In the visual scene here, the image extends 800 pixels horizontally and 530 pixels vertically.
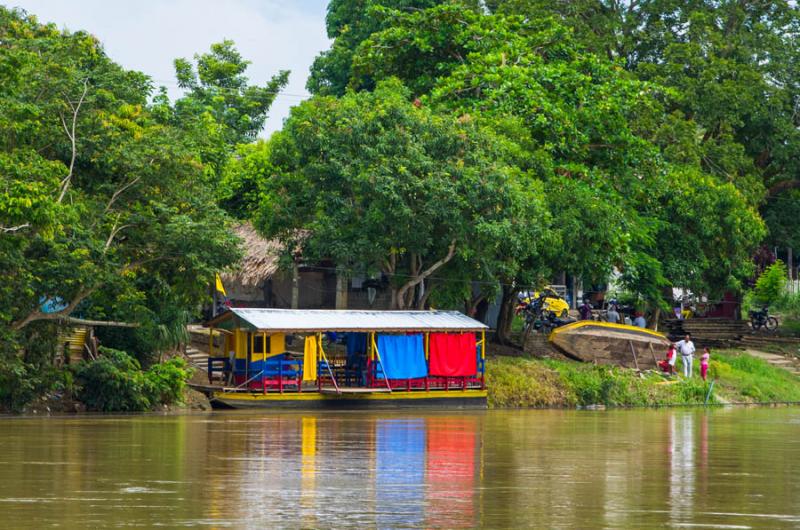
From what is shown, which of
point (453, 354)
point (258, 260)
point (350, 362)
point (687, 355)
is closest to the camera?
point (350, 362)

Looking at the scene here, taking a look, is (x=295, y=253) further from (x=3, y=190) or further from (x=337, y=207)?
(x=3, y=190)

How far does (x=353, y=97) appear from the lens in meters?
33.9

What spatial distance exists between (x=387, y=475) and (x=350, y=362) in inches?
666

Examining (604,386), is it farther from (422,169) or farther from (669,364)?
(422,169)

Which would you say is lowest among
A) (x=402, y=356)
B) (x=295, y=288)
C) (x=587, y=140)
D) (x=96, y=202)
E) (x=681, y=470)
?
(x=681, y=470)

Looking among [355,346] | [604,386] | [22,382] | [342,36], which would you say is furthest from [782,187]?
[22,382]

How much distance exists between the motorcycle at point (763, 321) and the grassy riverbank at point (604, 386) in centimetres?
763

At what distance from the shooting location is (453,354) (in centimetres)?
3244

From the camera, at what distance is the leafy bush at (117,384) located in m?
27.0

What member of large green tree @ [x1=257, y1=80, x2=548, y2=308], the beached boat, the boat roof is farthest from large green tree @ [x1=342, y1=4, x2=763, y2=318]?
the boat roof

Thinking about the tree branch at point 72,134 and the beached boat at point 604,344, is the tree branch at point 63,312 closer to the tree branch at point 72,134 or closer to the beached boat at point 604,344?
the tree branch at point 72,134

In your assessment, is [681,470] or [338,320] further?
[338,320]

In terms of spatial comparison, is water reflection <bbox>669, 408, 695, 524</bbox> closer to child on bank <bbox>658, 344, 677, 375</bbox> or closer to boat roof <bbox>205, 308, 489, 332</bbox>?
boat roof <bbox>205, 308, 489, 332</bbox>

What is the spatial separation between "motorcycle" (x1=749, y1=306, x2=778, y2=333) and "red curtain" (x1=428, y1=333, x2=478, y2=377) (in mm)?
19171
